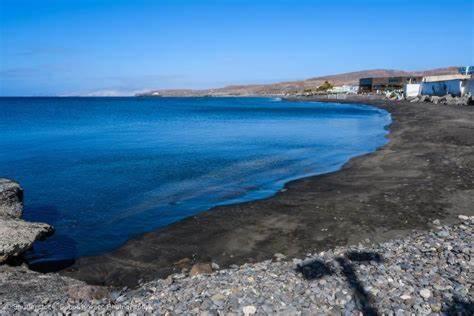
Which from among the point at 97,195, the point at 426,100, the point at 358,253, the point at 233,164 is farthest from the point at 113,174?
the point at 426,100

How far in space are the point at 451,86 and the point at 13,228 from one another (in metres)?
80.1

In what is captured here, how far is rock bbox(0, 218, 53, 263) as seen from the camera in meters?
9.88

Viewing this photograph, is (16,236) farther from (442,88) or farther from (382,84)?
(382,84)

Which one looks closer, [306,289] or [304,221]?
[306,289]

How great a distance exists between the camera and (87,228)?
1398cm

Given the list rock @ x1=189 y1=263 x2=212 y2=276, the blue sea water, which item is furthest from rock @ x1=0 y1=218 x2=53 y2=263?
rock @ x1=189 y1=263 x2=212 y2=276

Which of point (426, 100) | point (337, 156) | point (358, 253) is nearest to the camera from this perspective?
point (358, 253)

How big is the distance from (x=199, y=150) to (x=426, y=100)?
59.0m

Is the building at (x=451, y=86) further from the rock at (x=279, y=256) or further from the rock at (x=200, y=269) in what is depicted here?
the rock at (x=200, y=269)

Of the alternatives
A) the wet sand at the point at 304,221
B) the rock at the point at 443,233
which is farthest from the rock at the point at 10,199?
the rock at the point at 443,233

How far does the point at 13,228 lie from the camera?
1052 centimetres

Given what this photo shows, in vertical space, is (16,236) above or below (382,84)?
below

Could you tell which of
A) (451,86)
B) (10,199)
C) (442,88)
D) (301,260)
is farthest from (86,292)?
(442,88)

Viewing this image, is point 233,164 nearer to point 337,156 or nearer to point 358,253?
point 337,156
